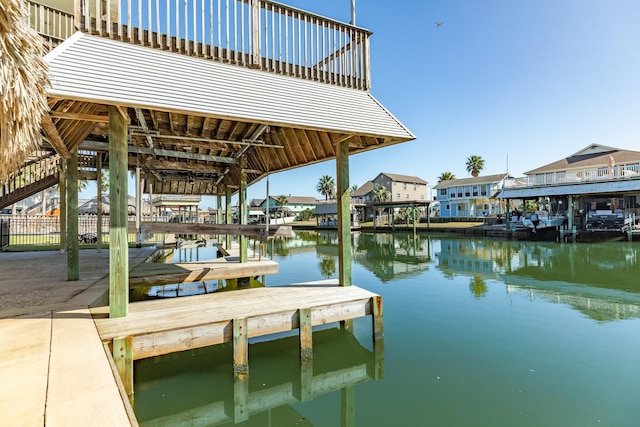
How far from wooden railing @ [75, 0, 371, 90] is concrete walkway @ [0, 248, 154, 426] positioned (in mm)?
4398

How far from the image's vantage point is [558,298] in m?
9.38

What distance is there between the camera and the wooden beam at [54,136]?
15.2 feet

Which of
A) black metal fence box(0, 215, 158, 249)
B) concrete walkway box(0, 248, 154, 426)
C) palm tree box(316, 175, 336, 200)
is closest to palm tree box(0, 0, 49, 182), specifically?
concrete walkway box(0, 248, 154, 426)

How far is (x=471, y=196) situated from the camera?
47125 mm

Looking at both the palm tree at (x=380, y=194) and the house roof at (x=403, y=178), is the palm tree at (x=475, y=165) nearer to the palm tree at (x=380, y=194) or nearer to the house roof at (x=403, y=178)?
the house roof at (x=403, y=178)

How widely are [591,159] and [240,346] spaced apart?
1663 inches

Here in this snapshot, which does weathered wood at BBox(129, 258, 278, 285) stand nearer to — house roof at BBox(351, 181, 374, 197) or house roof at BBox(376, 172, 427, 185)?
house roof at BBox(376, 172, 427, 185)

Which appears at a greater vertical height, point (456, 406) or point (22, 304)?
point (22, 304)

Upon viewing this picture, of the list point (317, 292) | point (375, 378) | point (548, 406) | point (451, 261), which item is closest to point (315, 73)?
point (317, 292)

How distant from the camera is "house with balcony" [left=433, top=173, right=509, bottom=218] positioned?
44.9 m

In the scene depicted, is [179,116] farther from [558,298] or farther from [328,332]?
[558,298]

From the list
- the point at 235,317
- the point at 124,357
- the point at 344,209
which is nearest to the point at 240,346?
the point at 235,317

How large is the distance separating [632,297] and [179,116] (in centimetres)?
1381

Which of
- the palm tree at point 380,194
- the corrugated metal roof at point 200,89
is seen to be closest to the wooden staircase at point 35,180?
the corrugated metal roof at point 200,89
